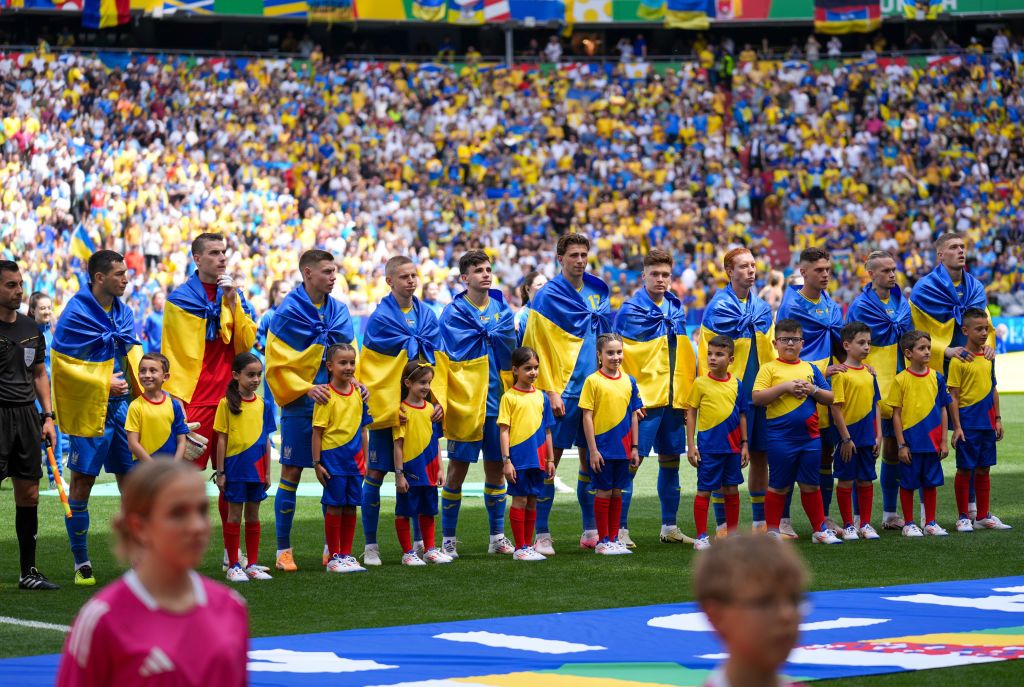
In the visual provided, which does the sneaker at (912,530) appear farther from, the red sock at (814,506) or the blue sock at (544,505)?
the blue sock at (544,505)

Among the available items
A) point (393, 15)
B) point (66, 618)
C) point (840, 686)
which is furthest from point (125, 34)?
point (840, 686)

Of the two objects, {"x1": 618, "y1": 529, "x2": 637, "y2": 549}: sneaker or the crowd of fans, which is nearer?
{"x1": 618, "y1": 529, "x2": 637, "y2": 549}: sneaker

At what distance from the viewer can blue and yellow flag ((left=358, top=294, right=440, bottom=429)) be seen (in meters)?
10.2

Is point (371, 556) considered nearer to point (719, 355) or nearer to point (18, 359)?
point (18, 359)

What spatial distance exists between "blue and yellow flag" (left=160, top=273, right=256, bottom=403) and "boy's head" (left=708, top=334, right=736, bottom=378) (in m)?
3.14

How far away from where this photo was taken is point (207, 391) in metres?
9.90

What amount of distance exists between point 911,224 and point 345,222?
40.5 feet

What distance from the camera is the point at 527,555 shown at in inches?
403

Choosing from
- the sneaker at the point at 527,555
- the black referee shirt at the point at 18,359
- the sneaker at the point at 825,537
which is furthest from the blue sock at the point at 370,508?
the sneaker at the point at 825,537

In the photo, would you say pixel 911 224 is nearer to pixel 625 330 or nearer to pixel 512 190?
pixel 512 190

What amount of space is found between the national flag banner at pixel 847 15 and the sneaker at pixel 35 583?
32.1 meters

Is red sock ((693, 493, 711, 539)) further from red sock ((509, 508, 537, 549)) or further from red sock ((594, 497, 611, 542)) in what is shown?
red sock ((509, 508, 537, 549))

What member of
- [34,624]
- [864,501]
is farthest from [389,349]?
[864,501]

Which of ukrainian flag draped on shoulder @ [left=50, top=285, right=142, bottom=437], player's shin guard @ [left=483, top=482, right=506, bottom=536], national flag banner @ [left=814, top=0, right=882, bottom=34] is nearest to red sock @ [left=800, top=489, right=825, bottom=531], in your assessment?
player's shin guard @ [left=483, top=482, right=506, bottom=536]
